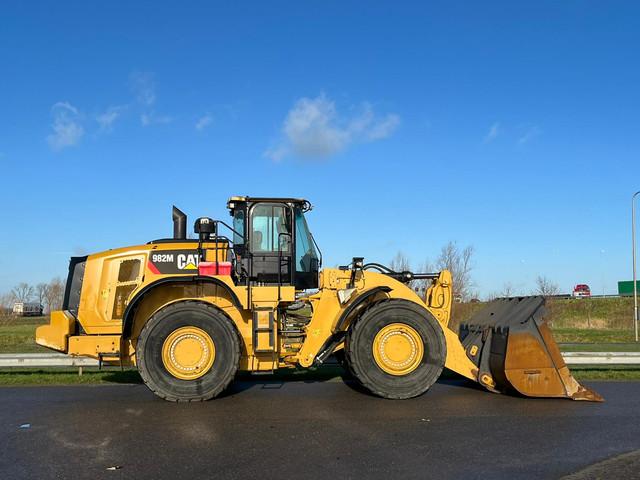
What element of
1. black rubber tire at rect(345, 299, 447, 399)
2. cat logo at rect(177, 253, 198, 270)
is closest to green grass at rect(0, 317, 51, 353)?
cat logo at rect(177, 253, 198, 270)

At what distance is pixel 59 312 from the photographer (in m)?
8.51

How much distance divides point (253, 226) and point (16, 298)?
109 metres

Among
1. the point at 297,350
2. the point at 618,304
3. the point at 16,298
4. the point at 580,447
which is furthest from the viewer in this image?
the point at 16,298

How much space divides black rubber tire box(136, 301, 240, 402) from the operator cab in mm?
978

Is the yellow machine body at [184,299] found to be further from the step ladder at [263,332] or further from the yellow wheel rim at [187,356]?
the yellow wheel rim at [187,356]

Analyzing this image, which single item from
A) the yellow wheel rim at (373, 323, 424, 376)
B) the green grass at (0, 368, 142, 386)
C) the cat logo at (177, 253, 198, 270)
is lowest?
the green grass at (0, 368, 142, 386)

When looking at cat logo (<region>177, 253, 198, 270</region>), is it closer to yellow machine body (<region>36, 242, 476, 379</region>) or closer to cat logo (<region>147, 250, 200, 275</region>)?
cat logo (<region>147, 250, 200, 275</region>)

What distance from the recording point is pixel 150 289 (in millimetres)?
8023

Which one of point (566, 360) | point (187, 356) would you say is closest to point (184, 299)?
point (187, 356)

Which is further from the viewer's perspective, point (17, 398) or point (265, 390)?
point (265, 390)

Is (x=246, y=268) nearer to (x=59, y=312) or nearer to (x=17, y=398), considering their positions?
(x=59, y=312)

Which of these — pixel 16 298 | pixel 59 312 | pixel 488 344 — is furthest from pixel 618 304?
pixel 16 298

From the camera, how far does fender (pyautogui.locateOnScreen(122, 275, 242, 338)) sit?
7.91m

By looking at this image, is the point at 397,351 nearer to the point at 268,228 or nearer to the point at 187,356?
the point at 268,228
